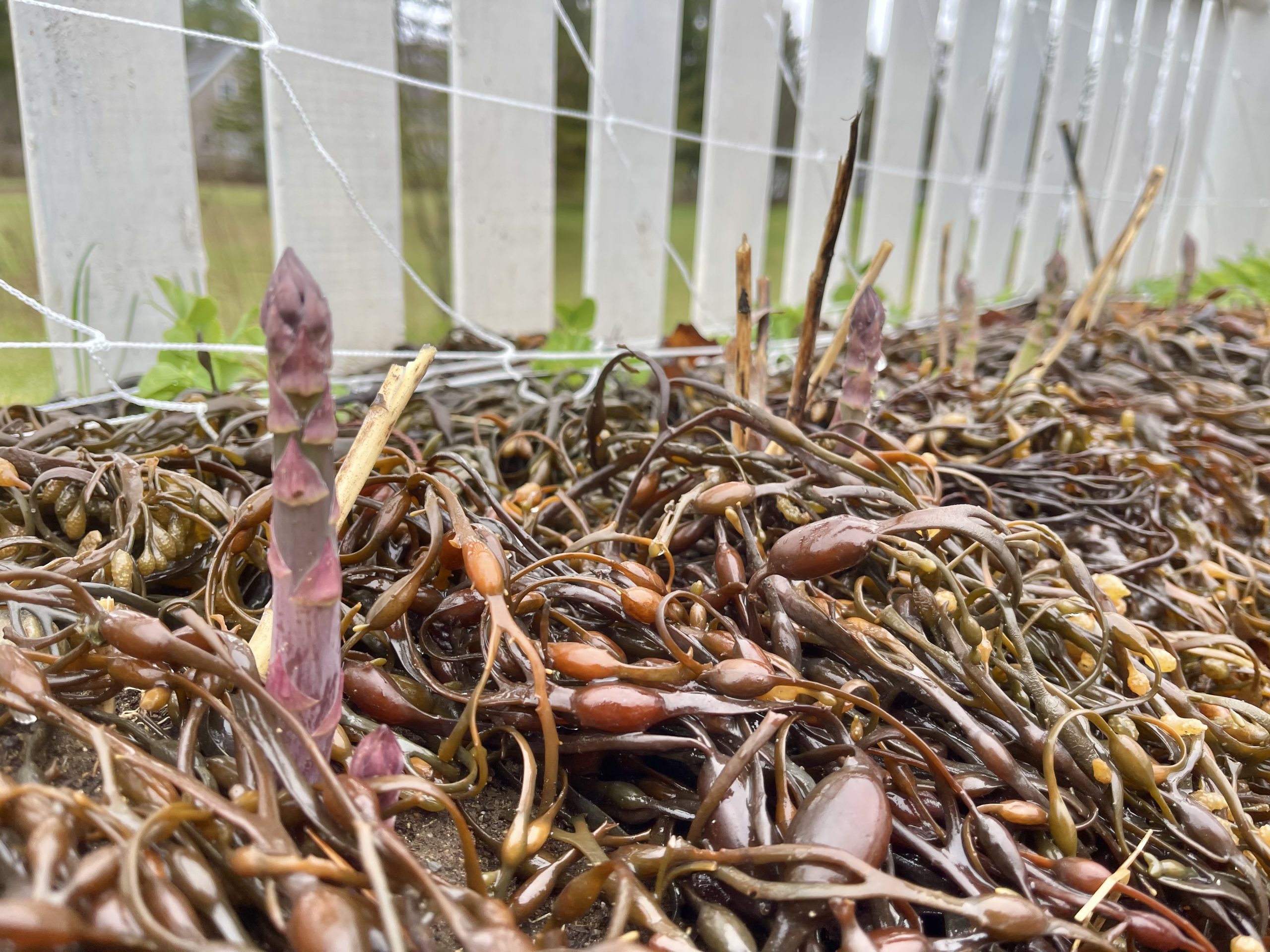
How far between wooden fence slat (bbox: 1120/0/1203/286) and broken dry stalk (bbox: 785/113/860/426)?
119 inches

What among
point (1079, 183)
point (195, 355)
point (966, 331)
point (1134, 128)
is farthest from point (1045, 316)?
point (1134, 128)

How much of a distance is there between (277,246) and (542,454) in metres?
0.77

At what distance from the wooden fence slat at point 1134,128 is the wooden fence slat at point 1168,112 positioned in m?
0.06

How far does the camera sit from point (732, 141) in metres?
1.76

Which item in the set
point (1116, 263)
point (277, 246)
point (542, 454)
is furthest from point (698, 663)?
point (1116, 263)

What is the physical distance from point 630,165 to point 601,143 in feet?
0.23

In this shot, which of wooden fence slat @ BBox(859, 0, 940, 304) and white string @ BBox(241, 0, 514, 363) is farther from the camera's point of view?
wooden fence slat @ BBox(859, 0, 940, 304)

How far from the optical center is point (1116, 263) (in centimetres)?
130

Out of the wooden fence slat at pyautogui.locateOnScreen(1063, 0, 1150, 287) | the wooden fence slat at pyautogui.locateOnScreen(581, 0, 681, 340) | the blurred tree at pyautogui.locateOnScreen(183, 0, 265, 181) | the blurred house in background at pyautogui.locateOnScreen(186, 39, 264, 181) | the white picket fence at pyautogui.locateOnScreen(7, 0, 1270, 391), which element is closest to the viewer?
the white picket fence at pyautogui.locateOnScreen(7, 0, 1270, 391)

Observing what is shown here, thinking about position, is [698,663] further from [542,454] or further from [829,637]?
[542,454]

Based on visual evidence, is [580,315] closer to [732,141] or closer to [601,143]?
[601,143]

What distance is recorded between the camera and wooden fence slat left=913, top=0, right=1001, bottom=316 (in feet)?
7.48

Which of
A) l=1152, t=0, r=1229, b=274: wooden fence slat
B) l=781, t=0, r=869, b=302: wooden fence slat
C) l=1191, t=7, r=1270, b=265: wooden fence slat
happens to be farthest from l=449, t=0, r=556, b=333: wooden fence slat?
l=1191, t=7, r=1270, b=265: wooden fence slat

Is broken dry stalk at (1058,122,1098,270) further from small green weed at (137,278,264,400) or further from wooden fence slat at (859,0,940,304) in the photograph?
small green weed at (137,278,264,400)
